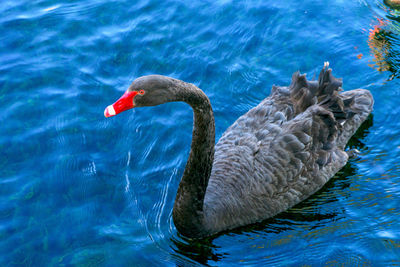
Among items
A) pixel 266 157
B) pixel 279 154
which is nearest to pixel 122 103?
pixel 266 157

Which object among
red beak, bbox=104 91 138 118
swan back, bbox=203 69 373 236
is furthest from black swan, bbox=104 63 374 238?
red beak, bbox=104 91 138 118

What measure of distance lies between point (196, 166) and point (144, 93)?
109cm

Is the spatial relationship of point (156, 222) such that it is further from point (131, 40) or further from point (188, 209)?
point (131, 40)

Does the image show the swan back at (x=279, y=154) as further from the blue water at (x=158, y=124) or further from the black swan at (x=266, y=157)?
the blue water at (x=158, y=124)

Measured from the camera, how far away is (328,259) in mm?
5527

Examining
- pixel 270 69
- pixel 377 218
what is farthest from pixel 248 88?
pixel 377 218

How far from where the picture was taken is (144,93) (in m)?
4.43

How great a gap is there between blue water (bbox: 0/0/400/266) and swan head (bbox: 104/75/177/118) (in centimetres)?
186

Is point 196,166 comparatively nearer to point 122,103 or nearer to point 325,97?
point 122,103

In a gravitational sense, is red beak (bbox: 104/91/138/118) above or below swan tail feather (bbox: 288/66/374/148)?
above

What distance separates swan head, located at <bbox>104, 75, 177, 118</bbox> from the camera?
4.42 meters

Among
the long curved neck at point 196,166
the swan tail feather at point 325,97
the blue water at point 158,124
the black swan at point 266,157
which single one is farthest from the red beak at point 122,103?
the swan tail feather at point 325,97

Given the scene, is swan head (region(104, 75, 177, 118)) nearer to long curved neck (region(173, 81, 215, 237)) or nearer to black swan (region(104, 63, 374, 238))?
long curved neck (region(173, 81, 215, 237))

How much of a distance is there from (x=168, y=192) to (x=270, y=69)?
2.93 m
